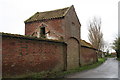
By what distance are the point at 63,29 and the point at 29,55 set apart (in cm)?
652

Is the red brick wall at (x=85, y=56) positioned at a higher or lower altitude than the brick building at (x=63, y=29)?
lower

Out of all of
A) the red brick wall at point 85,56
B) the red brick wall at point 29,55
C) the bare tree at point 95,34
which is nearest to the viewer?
the red brick wall at point 29,55

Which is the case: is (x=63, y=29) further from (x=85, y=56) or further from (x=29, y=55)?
(x=85, y=56)

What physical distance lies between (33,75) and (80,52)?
35.4 feet

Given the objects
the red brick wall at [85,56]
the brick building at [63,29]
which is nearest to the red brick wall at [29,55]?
the brick building at [63,29]

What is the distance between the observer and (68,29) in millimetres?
17438

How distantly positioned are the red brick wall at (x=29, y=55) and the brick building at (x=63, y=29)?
6.96 ft

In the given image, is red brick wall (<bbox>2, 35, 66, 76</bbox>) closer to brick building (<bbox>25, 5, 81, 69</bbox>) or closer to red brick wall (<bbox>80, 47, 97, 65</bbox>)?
brick building (<bbox>25, 5, 81, 69</bbox>)

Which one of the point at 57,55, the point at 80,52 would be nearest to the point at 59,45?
the point at 57,55

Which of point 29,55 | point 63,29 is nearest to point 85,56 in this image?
point 63,29

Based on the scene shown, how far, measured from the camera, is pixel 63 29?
16.4 m

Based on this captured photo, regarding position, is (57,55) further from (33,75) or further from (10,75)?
(10,75)

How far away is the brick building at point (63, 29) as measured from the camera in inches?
657

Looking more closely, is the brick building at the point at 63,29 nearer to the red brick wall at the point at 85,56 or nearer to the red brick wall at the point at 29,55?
the red brick wall at the point at 85,56
